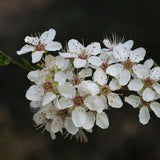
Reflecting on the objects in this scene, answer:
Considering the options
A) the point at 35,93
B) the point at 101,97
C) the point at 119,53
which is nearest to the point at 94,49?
the point at 119,53

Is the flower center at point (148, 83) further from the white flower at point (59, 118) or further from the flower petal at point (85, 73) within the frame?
the white flower at point (59, 118)

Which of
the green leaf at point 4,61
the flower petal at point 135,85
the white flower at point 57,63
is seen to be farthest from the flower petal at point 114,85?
the green leaf at point 4,61

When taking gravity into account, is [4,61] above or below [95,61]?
above

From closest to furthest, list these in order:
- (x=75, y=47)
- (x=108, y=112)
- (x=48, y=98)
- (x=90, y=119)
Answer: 1. (x=48, y=98)
2. (x=90, y=119)
3. (x=75, y=47)
4. (x=108, y=112)

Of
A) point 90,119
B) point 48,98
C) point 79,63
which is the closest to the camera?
point 48,98

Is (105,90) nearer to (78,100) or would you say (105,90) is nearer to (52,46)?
(78,100)

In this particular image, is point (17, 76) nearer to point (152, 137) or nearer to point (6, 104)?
point (6, 104)

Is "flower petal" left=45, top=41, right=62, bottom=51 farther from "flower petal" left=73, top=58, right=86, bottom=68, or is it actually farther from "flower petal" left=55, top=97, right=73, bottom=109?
"flower petal" left=55, top=97, right=73, bottom=109
